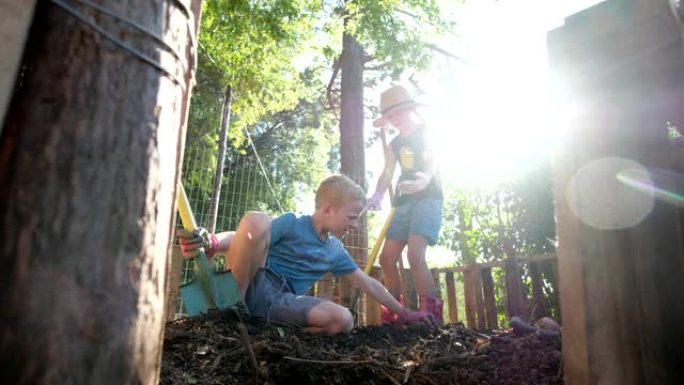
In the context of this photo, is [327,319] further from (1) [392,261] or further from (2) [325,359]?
(1) [392,261]

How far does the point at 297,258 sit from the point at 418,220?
1181 millimetres

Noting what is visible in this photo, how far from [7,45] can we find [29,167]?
0.65 ft

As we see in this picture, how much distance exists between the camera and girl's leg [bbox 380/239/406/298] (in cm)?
388

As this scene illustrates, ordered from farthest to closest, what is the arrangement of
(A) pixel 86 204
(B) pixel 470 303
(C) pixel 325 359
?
(B) pixel 470 303 < (C) pixel 325 359 < (A) pixel 86 204

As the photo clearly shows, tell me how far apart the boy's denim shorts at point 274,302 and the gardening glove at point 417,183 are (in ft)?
4.64

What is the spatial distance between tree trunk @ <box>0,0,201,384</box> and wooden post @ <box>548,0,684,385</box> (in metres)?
0.84

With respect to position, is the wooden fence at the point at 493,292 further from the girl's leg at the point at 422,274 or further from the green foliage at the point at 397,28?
the green foliage at the point at 397,28

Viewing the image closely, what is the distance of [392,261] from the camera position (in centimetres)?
389

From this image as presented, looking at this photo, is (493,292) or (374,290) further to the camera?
(493,292)

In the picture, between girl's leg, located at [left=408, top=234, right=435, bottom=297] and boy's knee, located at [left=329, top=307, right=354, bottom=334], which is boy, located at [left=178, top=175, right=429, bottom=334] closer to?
boy's knee, located at [left=329, top=307, right=354, bottom=334]

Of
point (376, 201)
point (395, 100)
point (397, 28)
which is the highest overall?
point (397, 28)

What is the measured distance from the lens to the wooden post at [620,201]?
1.04 m

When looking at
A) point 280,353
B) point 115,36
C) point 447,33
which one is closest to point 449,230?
point 447,33

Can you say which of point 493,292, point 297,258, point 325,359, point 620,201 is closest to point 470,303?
point 493,292
